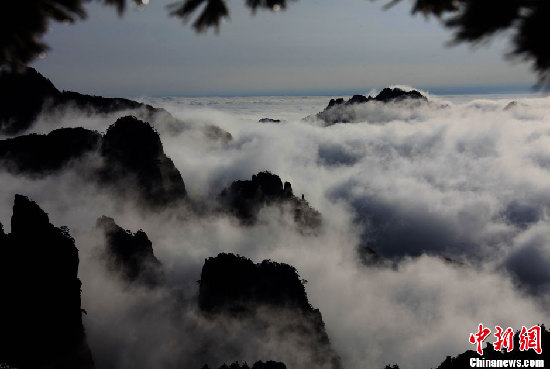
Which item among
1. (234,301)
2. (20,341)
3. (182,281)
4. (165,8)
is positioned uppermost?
(165,8)

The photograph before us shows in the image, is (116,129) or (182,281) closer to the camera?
(116,129)

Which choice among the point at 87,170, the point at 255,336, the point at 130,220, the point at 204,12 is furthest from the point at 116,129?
the point at 204,12

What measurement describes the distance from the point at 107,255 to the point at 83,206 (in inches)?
3883

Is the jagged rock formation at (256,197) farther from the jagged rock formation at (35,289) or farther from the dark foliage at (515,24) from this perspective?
the dark foliage at (515,24)

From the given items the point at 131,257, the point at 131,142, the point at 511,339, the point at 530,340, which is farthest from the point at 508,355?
the point at 131,142

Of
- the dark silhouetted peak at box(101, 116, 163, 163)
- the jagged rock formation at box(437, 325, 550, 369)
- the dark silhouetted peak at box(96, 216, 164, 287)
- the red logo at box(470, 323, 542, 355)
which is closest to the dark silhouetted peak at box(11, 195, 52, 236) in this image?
the red logo at box(470, 323, 542, 355)

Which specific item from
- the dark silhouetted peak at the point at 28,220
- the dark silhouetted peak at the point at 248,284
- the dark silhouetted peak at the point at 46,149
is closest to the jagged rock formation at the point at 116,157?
the dark silhouetted peak at the point at 46,149

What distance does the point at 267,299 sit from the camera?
244 ft

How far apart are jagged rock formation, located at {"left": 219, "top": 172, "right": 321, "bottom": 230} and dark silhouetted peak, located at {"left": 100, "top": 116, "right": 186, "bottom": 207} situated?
30.6 m

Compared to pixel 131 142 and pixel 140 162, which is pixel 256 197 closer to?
pixel 140 162

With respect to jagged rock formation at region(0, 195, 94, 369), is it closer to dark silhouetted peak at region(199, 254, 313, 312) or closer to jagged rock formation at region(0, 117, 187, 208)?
dark silhouetted peak at region(199, 254, 313, 312)

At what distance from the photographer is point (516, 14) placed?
12.5ft

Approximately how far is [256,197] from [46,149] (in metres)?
104

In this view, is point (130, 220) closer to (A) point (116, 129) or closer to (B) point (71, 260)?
(A) point (116, 129)
